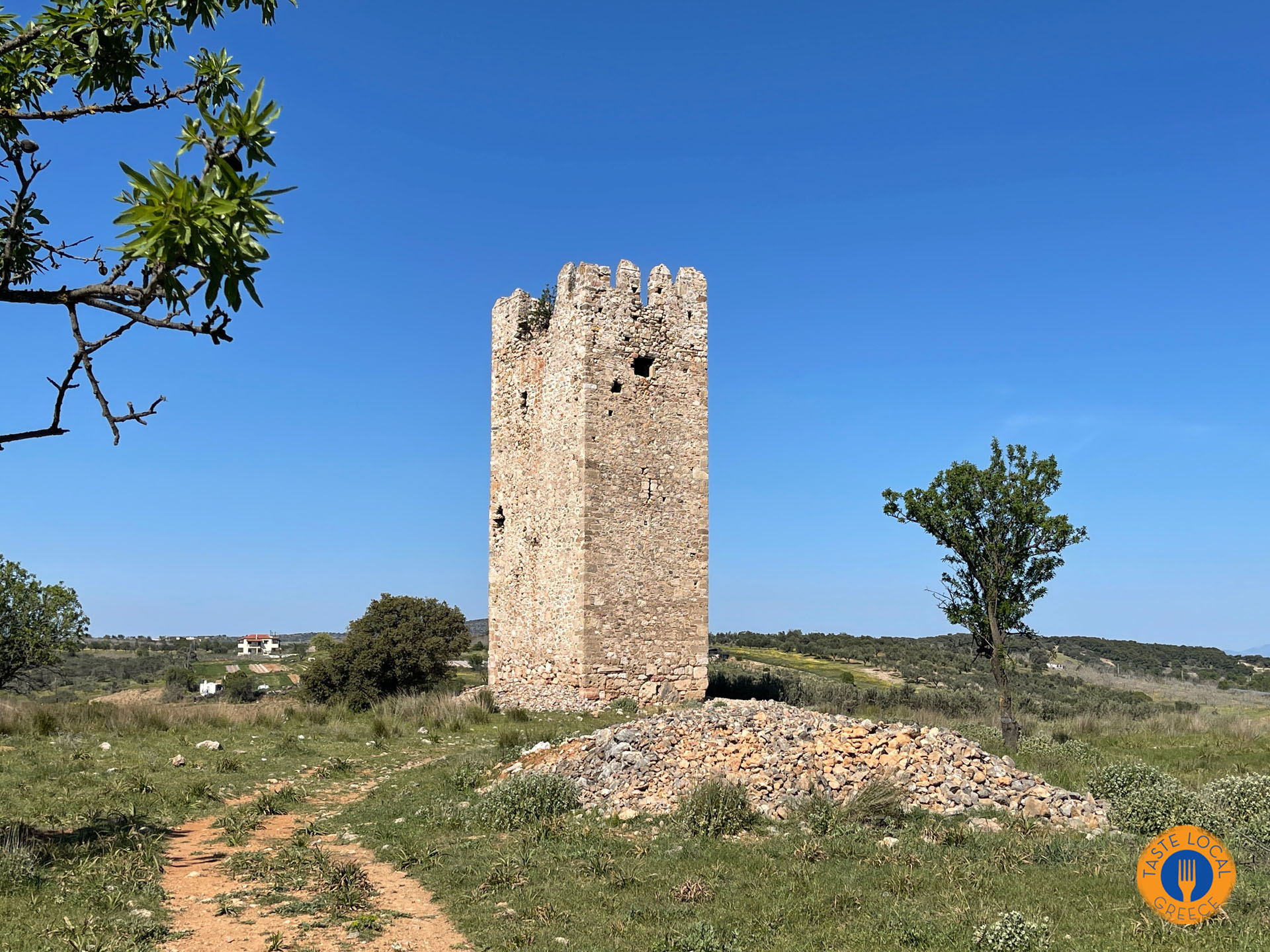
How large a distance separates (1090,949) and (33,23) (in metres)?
11.1

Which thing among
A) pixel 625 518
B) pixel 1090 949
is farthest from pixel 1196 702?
pixel 1090 949

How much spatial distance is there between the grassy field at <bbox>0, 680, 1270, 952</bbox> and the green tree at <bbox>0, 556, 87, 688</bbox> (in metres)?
13.3

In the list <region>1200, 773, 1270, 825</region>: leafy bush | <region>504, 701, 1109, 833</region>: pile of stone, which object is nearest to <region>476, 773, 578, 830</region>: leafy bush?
<region>504, 701, 1109, 833</region>: pile of stone

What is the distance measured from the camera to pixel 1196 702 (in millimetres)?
33875

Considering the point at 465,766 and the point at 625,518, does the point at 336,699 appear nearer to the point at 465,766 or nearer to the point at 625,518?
the point at 625,518

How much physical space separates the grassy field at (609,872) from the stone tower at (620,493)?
634 centimetres

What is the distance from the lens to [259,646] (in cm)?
7825

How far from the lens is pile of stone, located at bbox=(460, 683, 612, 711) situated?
2022 cm

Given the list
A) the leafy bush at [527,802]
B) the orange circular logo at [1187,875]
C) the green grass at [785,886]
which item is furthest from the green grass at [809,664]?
the orange circular logo at [1187,875]

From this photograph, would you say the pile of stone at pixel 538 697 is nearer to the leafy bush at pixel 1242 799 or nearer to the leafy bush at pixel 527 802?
the leafy bush at pixel 527 802

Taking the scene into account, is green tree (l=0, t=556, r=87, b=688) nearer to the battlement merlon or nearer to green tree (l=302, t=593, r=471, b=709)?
green tree (l=302, t=593, r=471, b=709)

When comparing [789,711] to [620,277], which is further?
[620,277]

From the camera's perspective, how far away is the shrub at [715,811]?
985cm

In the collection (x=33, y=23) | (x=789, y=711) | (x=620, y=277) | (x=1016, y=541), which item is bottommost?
(x=789, y=711)
